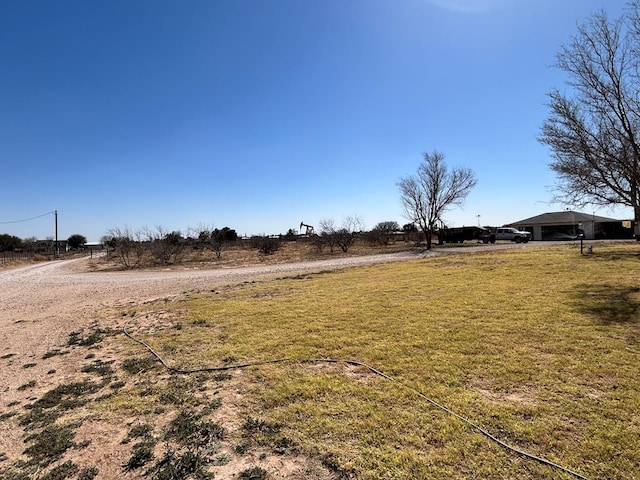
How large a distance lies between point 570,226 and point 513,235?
12.4 meters

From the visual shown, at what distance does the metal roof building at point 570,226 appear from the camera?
3772cm

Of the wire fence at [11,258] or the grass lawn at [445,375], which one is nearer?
the grass lawn at [445,375]

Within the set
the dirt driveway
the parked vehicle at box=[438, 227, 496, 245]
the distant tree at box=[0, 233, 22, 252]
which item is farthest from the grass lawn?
the distant tree at box=[0, 233, 22, 252]

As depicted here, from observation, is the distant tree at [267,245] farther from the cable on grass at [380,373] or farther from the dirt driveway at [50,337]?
the cable on grass at [380,373]

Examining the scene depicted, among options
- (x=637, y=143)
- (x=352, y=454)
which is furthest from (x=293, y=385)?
(x=637, y=143)

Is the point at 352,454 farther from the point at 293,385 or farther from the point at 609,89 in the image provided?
the point at 609,89

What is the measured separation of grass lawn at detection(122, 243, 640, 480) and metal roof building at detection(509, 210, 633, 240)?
Result: 3830 centimetres

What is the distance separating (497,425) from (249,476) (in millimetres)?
1800

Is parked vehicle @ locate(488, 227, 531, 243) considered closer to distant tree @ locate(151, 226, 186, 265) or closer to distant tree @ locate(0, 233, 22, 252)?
distant tree @ locate(151, 226, 186, 265)

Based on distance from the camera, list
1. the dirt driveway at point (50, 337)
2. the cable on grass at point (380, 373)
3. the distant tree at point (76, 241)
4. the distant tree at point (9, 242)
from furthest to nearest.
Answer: the distant tree at point (76, 241), the distant tree at point (9, 242), the dirt driveway at point (50, 337), the cable on grass at point (380, 373)

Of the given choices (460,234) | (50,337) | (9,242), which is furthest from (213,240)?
(9,242)

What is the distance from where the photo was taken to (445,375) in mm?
3447

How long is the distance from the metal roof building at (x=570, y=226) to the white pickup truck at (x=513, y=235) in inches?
286

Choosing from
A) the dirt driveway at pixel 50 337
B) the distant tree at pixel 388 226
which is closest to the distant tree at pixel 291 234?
the distant tree at pixel 388 226
